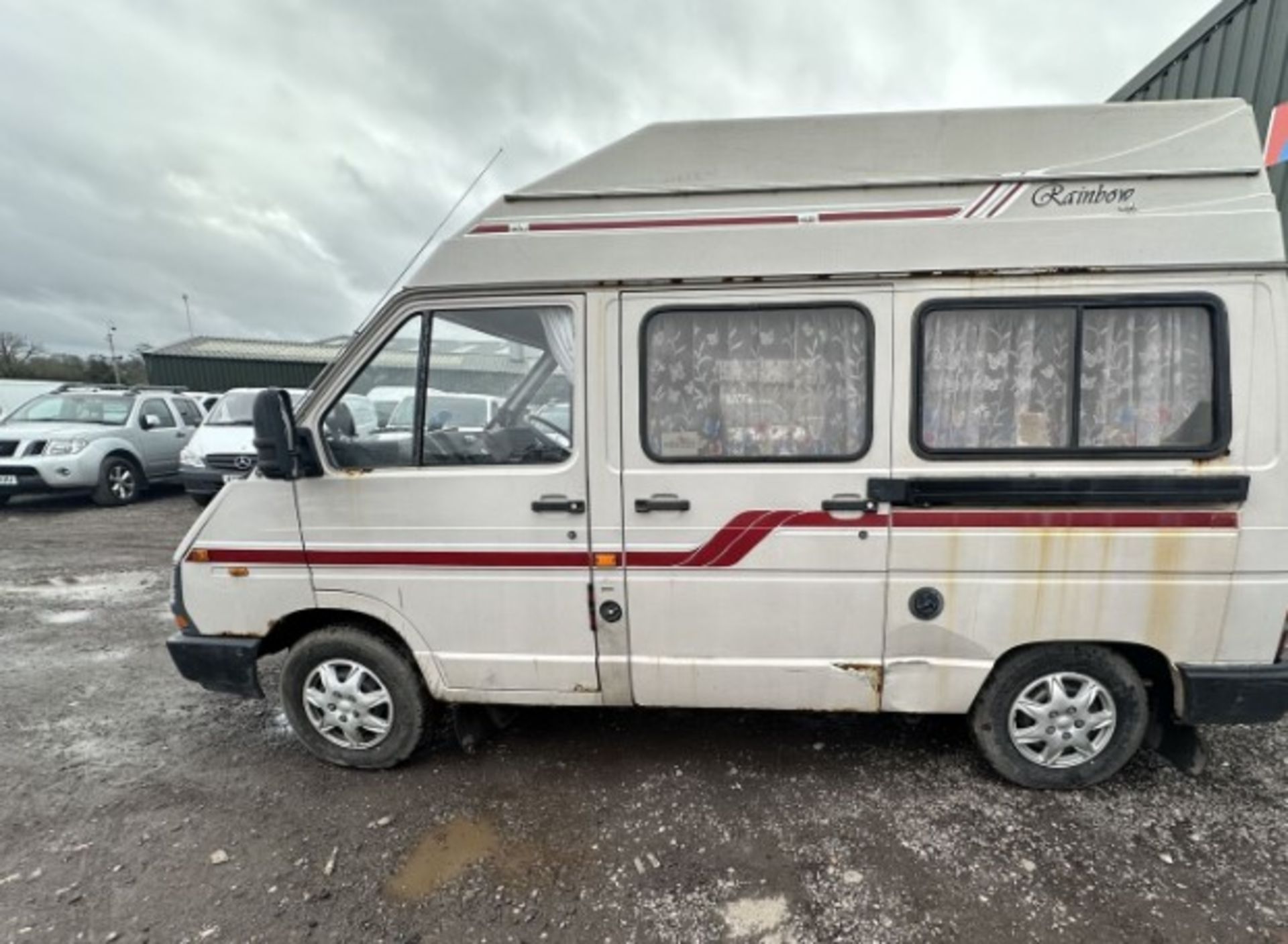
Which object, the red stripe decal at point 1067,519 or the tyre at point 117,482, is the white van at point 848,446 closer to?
the red stripe decal at point 1067,519

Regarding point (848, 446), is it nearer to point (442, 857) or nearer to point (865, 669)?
point (865, 669)

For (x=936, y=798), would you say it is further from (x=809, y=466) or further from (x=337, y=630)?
(x=337, y=630)

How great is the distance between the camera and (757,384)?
2566 millimetres

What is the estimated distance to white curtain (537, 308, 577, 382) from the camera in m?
2.61

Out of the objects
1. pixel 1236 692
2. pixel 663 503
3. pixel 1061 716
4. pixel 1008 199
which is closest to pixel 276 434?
pixel 663 503

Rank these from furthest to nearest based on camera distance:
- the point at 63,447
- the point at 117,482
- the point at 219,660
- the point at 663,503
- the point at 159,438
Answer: the point at 159,438
the point at 117,482
the point at 63,447
the point at 219,660
the point at 663,503

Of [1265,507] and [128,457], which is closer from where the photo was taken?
[1265,507]

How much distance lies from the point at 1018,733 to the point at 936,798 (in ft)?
1.51

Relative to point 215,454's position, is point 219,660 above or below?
below

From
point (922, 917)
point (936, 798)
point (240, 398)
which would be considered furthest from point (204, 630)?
point (240, 398)

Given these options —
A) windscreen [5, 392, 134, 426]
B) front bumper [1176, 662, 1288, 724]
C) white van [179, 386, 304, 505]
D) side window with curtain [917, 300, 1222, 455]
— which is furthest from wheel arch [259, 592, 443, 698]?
windscreen [5, 392, 134, 426]

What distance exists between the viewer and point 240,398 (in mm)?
9234

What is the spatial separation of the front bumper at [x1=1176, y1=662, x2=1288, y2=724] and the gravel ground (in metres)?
0.49

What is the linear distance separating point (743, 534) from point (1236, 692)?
6.79 feet
